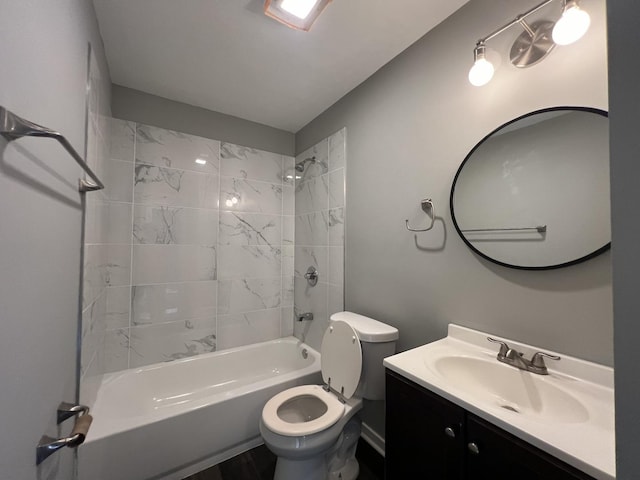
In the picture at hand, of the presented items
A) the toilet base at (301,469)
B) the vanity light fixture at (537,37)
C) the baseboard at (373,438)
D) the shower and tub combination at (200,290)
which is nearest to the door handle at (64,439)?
the shower and tub combination at (200,290)

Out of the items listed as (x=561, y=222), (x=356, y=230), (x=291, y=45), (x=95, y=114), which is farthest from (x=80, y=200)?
(x=561, y=222)

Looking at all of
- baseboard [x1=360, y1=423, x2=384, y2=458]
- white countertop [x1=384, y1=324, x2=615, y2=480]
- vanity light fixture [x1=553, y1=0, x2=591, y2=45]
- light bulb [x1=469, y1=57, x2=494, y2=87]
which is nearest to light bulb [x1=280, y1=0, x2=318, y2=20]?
light bulb [x1=469, y1=57, x2=494, y2=87]

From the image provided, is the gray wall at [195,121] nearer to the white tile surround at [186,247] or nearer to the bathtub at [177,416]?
the white tile surround at [186,247]

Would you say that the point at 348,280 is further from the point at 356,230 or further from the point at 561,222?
the point at 561,222

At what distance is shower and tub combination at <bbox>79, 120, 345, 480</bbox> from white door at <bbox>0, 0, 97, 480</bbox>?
1.55 feet

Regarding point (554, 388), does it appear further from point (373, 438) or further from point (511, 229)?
point (373, 438)

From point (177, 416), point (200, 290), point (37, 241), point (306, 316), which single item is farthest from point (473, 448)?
point (200, 290)

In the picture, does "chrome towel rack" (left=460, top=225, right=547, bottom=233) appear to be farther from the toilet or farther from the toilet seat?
the toilet seat

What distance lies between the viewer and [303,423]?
1.31 meters

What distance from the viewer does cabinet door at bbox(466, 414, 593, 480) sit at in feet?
1.98

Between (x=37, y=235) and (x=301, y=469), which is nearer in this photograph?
(x=37, y=235)

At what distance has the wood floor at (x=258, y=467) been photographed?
1.48m

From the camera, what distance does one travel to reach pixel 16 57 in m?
0.57

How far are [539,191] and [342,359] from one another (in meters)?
1.29
